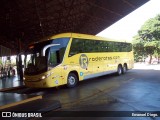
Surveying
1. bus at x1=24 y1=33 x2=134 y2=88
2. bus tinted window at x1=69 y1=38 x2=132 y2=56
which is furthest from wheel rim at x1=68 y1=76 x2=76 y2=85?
bus tinted window at x1=69 y1=38 x2=132 y2=56

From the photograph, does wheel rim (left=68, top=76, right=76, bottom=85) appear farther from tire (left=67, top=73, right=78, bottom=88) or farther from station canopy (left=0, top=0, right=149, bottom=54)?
station canopy (left=0, top=0, right=149, bottom=54)

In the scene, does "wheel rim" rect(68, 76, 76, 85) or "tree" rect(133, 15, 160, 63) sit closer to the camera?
"wheel rim" rect(68, 76, 76, 85)

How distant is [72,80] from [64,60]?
1.50 metres

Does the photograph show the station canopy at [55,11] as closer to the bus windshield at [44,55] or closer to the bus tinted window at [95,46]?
the bus tinted window at [95,46]

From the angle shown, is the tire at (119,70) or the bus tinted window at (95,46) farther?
the tire at (119,70)

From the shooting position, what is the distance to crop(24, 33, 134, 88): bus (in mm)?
14070

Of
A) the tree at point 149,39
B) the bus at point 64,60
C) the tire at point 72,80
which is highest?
the tree at point 149,39

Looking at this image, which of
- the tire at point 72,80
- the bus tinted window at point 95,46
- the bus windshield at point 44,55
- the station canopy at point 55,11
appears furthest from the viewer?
the station canopy at point 55,11

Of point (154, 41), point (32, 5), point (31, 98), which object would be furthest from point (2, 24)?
point (154, 41)

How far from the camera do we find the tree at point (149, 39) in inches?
1830

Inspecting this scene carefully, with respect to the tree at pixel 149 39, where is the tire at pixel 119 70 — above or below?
below

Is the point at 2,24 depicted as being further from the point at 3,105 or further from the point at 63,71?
the point at 3,105

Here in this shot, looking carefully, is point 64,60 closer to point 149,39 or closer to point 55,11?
point 55,11

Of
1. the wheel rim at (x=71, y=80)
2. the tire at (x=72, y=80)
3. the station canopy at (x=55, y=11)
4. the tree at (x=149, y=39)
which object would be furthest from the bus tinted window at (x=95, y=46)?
the tree at (x=149, y=39)
